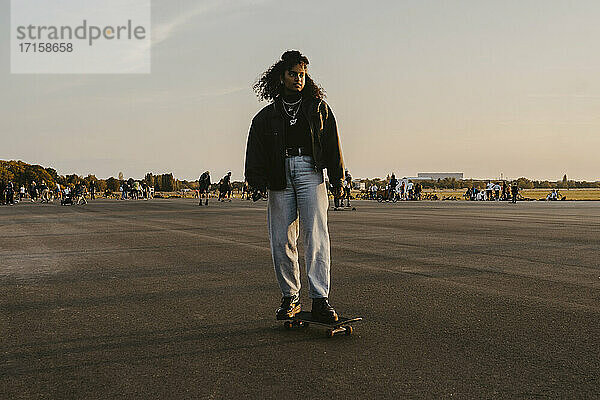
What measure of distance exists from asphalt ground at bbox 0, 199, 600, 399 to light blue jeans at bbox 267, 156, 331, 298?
1.54ft

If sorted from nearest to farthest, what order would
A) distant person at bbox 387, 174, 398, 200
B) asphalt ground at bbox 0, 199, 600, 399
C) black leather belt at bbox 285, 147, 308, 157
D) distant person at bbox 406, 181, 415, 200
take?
1. asphalt ground at bbox 0, 199, 600, 399
2. black leather belt at bbox 285, 147, 308, 157
3. distant person at bbox 387, 174, 398, 200
4. distant person at bbox 406, 181, 415, 200

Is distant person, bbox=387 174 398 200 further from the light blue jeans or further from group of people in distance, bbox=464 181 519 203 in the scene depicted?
the light blue jeans

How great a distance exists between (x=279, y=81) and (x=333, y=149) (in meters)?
0.78

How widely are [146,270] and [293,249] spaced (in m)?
4.20

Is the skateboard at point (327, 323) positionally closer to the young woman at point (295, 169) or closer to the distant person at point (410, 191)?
the young woman at point (295, 169)

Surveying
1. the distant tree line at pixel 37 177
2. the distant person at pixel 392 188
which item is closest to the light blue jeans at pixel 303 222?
the distant person at pixel 392 188

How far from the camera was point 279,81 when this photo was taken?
16.6ft

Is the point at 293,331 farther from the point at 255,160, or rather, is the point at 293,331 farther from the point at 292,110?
the point at 292,110

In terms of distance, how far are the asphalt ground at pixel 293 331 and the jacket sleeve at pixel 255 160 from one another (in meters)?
1.24

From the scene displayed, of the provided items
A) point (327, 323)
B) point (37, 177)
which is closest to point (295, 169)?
point (327, 323)

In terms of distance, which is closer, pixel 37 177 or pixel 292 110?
pixel 292 110

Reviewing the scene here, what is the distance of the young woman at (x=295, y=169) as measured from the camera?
16.0ft

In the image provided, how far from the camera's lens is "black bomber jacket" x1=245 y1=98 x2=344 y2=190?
192 inches

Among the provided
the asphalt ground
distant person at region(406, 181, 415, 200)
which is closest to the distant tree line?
distant person at region(406, 181, 415, 200)
